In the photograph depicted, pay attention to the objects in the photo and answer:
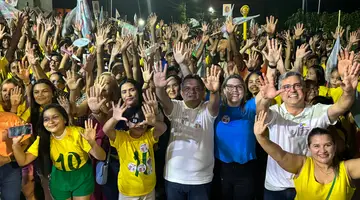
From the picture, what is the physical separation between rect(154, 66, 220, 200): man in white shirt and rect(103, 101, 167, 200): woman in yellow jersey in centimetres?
16

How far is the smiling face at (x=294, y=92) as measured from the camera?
10.0 feet

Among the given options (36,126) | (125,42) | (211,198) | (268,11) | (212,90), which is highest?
(268,11)

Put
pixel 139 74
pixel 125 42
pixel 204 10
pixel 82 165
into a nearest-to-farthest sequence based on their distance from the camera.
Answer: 1. pixel 82 165
2. pixel 139 74
3. pixel 125 42
4. pixel 204 10

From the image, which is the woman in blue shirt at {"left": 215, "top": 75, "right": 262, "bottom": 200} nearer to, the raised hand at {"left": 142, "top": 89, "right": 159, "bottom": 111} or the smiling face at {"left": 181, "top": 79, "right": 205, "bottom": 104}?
the smiling face at {"left": 181, "top": 79, "right": 205, "bottom": 104}

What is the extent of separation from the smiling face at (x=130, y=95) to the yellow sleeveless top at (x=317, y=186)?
4.99ft

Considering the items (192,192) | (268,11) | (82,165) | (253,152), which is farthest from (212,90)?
(268,11)

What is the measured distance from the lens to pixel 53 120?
323 centimetres

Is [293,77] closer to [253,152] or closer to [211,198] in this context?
[253,152]

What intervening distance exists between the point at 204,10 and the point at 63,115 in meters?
32.5

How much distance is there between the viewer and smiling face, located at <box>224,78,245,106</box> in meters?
3.38

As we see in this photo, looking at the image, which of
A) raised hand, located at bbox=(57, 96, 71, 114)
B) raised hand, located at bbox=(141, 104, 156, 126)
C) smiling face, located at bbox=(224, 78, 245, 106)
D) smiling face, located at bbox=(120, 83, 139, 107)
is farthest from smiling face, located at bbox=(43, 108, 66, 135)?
smiling face, located at bbox=(224, 78, 245, 106)

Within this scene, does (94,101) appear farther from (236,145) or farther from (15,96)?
(236,145)

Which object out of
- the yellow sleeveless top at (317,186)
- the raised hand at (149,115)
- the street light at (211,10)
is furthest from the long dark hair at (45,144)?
the street light at (211,10)

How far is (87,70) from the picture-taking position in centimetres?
440
